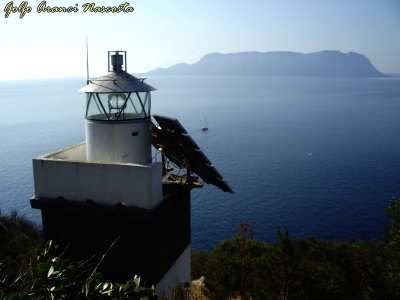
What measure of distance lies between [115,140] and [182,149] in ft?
5.97

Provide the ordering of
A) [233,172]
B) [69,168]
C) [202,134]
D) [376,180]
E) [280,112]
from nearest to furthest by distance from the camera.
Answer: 1. [69,168]
2. [376,180]
3. [233,172]
4. [202,134]
5. [280,112]

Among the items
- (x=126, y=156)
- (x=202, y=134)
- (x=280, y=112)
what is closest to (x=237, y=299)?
(x=126, y=156)

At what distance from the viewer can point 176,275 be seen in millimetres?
11227

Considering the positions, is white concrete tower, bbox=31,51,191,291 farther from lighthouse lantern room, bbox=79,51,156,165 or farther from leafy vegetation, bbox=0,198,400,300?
leafy vegetation, bbox=0,198,400,300

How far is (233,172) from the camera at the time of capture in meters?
57.9

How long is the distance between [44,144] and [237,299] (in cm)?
6571

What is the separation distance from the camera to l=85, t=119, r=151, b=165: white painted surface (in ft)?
31.8

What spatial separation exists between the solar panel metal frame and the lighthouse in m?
0.03

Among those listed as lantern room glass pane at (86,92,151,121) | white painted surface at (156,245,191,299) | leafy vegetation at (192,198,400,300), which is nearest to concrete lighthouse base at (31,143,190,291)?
white painted surface at (156,245,191,299)

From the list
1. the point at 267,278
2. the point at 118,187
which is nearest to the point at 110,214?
the point at 118,187

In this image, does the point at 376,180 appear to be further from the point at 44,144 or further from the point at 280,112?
the point at 280,112

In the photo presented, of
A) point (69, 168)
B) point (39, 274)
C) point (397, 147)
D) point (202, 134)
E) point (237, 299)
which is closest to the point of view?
point (39, 274)

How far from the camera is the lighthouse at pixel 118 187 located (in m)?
9.03

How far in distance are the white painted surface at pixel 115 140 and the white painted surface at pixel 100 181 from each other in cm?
72
